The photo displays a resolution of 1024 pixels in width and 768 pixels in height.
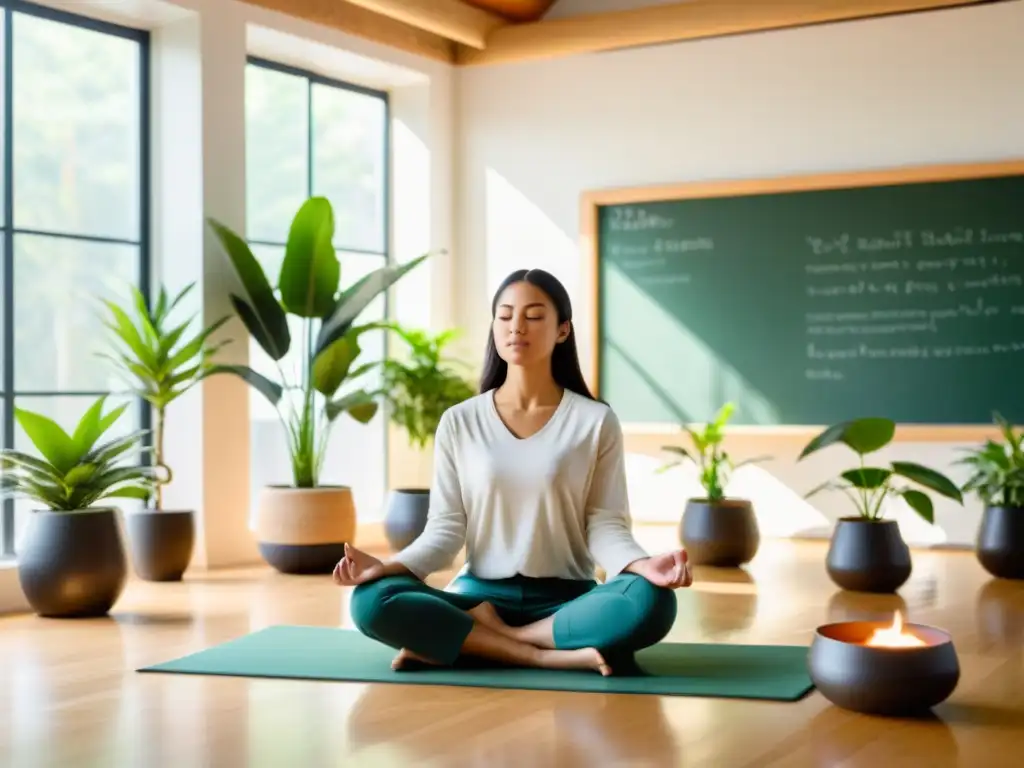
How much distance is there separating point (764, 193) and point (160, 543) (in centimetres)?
314

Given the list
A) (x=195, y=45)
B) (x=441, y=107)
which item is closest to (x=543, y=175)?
(x=441, y=107)

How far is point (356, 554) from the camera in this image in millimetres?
3408

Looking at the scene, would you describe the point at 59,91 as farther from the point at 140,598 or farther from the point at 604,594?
the point at 604,594

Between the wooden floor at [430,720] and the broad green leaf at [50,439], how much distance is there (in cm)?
54

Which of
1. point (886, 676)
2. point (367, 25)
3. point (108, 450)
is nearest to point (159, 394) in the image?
point (108, 450)

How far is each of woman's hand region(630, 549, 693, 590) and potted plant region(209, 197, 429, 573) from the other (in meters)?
2.54

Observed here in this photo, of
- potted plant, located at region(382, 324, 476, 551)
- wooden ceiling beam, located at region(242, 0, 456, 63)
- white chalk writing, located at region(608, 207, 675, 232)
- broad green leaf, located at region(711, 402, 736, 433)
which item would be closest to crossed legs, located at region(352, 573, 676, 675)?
broad green leaf, located at region(711, 402, 736, 433)

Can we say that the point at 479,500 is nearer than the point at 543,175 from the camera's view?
Yes

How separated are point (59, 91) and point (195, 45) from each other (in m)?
0.56

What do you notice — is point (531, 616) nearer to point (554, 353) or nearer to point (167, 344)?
point (554, 353)

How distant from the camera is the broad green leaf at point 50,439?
448 cm

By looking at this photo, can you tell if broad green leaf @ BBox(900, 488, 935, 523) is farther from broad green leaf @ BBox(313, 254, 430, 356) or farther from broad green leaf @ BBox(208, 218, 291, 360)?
broad green leaf @ BBox(208, 218, 291, 360)

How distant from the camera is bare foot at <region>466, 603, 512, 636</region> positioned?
354 centimetres

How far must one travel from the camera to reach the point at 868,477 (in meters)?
4.89
